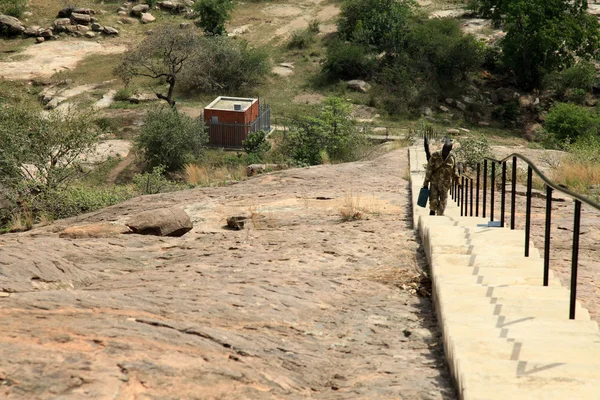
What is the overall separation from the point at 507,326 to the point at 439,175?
18.3 ft

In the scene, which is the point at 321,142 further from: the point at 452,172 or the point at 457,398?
the point at 457,398

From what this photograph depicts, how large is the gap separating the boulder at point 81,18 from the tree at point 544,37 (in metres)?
24.1

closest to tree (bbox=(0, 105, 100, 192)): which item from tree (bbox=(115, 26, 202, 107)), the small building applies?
the small building

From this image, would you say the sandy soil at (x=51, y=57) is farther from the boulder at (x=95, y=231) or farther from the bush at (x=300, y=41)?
the boulder at (x=95, y=231)

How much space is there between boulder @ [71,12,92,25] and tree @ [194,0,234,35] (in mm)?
6758

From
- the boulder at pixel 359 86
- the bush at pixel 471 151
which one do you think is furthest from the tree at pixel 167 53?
the bush at pixel 471 151

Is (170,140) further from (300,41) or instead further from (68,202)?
(300,41)

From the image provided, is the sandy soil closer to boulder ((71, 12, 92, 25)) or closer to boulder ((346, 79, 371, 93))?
boulder ((71, 12, 92, 25))

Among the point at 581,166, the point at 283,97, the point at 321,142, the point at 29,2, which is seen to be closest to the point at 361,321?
the point at 581,166

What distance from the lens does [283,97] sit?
39969 mm

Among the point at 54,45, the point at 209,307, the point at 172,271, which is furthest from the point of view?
the point at 54,45

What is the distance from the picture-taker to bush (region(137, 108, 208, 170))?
3047 cm

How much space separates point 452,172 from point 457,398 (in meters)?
6.24

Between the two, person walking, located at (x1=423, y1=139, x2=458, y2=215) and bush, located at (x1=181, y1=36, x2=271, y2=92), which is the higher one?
bush, located at (x1=181, y1=36, x2=271, y2=92)
